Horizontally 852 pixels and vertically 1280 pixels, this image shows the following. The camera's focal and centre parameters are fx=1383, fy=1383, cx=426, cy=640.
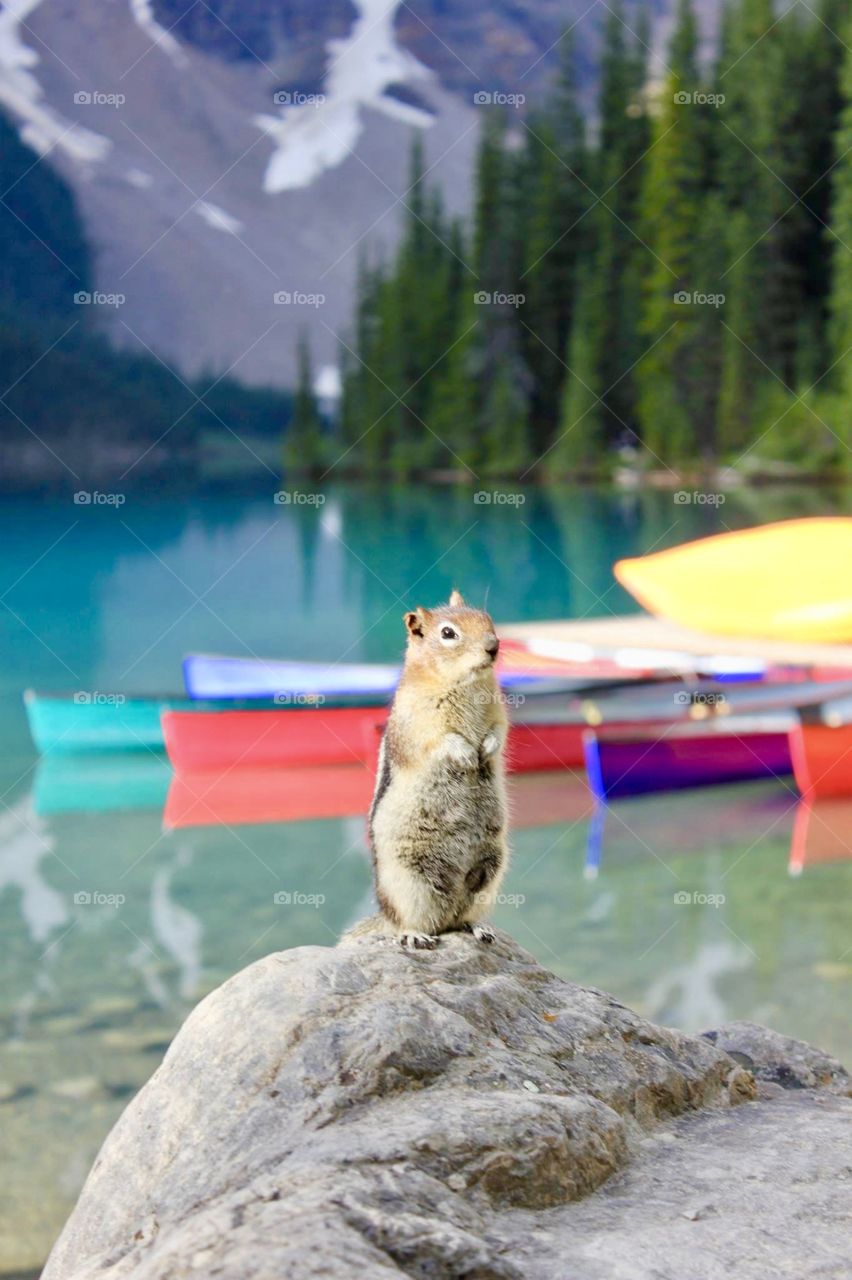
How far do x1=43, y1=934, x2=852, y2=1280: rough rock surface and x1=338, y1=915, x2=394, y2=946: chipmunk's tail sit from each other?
14cm

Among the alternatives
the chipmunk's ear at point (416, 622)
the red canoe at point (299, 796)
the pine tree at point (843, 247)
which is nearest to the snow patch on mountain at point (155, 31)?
the pine tree at point (843, 247)

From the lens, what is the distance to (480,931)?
239 centimetres

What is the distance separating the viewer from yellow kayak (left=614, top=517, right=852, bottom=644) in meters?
9.62

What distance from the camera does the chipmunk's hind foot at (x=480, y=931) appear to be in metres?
2.38

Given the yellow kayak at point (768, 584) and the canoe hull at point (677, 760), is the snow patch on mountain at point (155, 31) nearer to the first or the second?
the yellow kayak at point (768, 584)

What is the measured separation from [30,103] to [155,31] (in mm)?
4085

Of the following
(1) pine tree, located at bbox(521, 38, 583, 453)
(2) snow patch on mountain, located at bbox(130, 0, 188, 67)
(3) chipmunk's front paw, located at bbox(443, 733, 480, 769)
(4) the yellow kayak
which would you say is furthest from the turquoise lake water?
(2) snow patch on mountain, located at bbox(130, 0, 188, 67)

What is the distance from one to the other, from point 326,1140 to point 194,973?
4.41m

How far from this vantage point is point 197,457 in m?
25.7

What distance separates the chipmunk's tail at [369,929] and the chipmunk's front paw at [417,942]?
0.24ft

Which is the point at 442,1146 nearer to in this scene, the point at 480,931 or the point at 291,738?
the point at 480,931

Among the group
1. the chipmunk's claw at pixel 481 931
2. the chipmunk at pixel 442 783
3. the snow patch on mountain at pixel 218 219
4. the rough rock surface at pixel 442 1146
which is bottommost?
the rough rock surface at pixel 442 1146

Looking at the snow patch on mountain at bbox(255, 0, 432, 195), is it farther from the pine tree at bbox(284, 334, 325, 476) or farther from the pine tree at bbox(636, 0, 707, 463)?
the pine tree at bbox(636, 0, 707, 463)

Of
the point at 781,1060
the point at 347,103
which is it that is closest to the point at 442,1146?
the point at 781,1060
